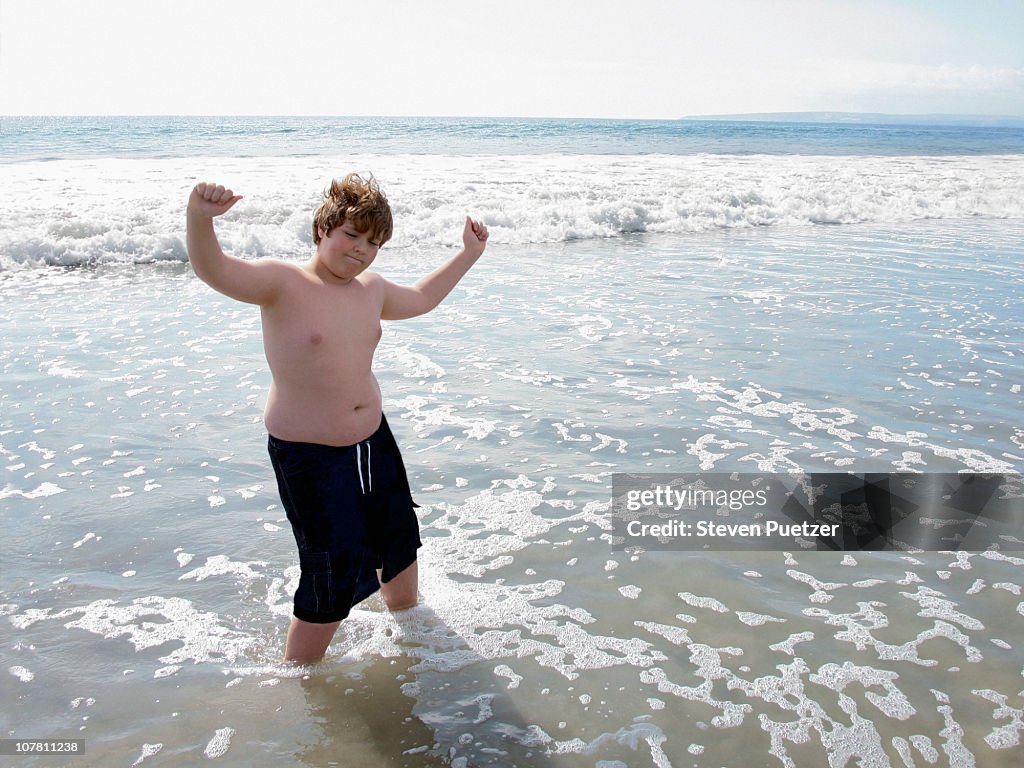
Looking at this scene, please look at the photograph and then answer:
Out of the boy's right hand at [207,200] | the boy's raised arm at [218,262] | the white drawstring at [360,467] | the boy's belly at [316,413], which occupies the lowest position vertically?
the white drawstring at [360,467]

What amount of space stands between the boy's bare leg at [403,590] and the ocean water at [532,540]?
0.17 ft

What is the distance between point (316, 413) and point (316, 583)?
57 centimetres

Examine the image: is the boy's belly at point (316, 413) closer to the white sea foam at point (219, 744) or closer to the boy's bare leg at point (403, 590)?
the boy's bare leg at point (403, 590)

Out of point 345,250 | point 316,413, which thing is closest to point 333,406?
point 316,413

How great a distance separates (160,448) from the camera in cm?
505

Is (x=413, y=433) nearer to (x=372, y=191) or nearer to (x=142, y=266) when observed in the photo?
(x=372, y=191)

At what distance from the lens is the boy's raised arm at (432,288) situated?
310 cm

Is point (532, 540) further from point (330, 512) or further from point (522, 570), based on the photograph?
point (330, 512)

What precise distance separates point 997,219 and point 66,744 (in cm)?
2035

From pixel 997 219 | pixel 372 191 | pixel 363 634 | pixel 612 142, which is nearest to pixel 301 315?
pixel 372 191

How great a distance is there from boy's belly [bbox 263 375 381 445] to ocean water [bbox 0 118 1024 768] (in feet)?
2.83

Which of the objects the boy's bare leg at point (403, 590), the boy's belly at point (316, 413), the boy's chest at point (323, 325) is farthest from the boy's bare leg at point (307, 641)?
the boy's chest at point (323, 325)

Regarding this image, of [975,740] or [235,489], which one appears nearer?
[975,740]

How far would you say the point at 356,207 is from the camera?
270cm
